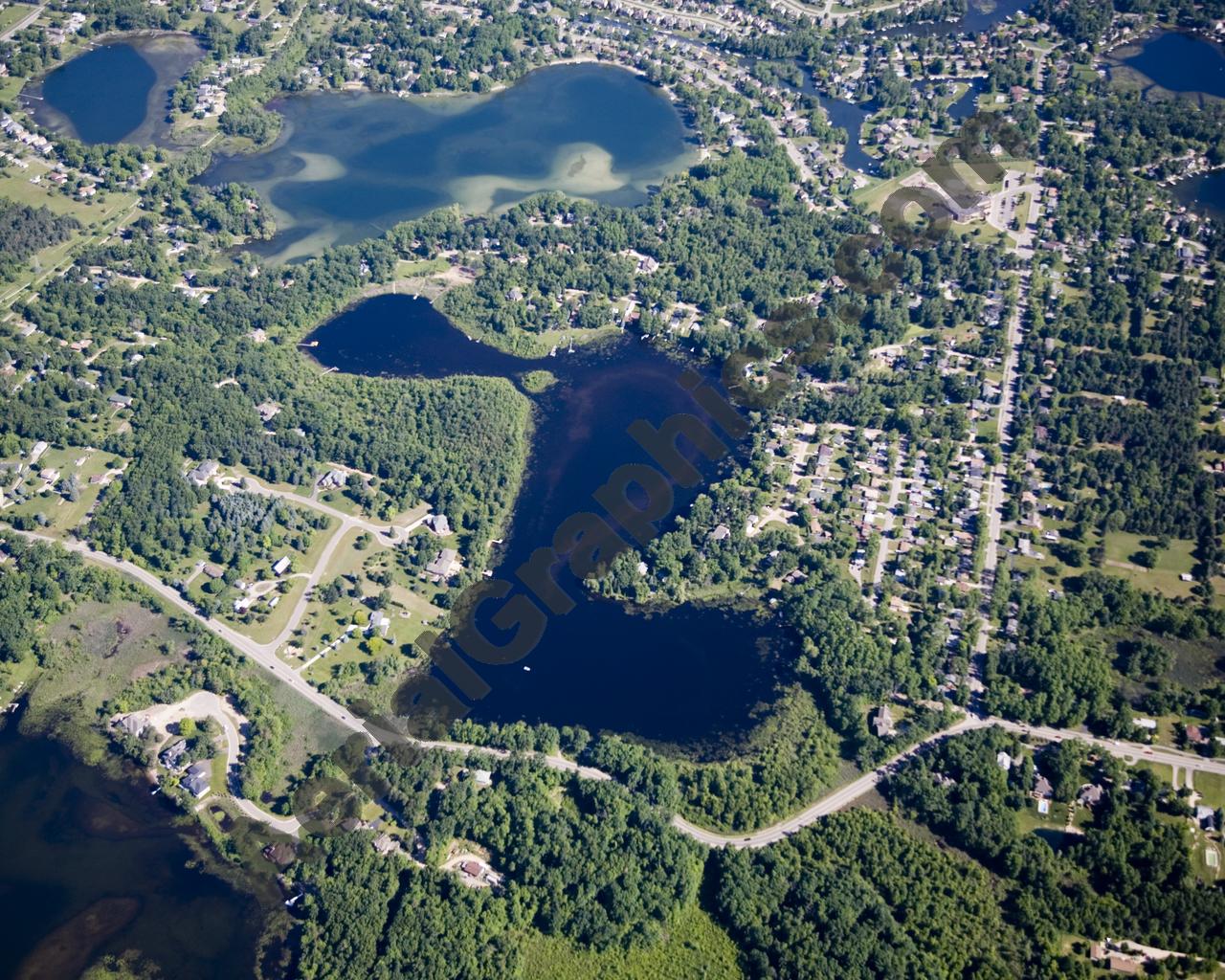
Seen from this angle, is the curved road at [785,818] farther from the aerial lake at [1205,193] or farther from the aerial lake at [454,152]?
the aerial lake at [1205,193]

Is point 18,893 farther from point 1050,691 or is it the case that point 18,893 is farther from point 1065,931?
point 1050,691

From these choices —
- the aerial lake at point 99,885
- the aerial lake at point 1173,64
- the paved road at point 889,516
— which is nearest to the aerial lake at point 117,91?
the aerial lake at point 99,885

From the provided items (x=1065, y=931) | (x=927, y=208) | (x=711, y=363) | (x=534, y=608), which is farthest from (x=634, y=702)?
(x=927, y=208)

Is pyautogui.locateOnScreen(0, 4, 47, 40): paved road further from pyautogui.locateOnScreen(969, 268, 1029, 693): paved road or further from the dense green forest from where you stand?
the dense green forest

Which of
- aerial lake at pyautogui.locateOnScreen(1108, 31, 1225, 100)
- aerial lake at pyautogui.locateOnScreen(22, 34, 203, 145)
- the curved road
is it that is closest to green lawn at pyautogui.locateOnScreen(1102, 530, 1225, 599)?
the curved road

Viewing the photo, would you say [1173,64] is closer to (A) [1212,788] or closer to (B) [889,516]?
(B) [889,516]
